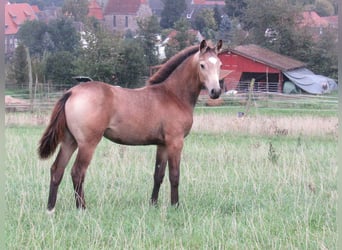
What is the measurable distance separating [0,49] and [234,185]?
5.61 meters

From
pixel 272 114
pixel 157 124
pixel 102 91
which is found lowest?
pixel 272 114

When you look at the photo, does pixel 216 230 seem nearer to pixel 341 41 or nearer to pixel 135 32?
pixel 341 41

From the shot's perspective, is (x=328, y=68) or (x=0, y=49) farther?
(x=328, y=68)

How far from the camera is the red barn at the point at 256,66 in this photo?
2330 centimetres

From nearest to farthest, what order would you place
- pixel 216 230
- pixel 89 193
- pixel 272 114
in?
pixel 216 230 → pixel 89 193 → pixel 272 114

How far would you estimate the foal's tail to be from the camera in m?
5.95

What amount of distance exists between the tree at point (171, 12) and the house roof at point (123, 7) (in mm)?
1341

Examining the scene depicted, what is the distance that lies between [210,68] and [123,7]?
19.3 meters

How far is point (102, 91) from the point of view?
6.04 meters

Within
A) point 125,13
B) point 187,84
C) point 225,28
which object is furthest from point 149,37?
point 187,84

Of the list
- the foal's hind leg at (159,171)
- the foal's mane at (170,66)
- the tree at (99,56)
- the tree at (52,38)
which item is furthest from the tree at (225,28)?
the foal's hind leg at (159,171)

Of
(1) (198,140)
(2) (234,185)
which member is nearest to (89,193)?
(2) (234,185)

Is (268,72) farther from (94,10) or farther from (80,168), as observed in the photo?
(80,168)

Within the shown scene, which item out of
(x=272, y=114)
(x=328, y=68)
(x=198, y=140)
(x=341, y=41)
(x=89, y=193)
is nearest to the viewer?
(x=341, y=41)
